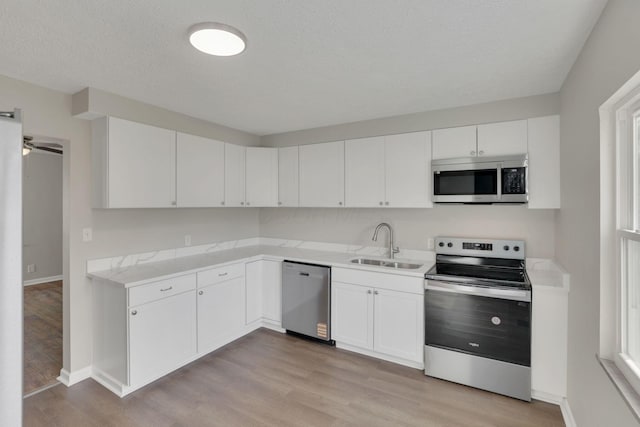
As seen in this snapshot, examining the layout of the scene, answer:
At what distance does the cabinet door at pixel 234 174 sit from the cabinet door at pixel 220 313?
0.94 metres

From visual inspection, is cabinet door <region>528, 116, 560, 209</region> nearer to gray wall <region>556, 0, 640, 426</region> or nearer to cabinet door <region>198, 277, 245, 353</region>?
gray wall <region>556, 0, 640, 426</region>

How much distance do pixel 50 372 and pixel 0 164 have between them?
9.32 feet

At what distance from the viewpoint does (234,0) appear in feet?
4.75

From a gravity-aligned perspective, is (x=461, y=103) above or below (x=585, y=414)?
above

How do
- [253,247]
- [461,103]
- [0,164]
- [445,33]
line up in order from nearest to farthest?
[0,164]
[445,33]
[461,103]
[253,247]

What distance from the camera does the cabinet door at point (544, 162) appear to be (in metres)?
2.57

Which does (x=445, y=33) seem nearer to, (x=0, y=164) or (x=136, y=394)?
(x=0, y=164)

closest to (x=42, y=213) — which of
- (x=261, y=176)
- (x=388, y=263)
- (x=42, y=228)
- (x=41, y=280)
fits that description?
(x=42, y=228)

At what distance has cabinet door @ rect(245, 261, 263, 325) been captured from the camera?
3584mm

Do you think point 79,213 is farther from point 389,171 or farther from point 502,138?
point 502,138

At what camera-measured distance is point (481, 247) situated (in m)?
3.02

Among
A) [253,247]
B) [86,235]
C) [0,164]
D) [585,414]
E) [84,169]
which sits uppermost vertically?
[84,169]

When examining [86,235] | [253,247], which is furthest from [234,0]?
[253,247]

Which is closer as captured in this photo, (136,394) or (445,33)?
(445,33)
